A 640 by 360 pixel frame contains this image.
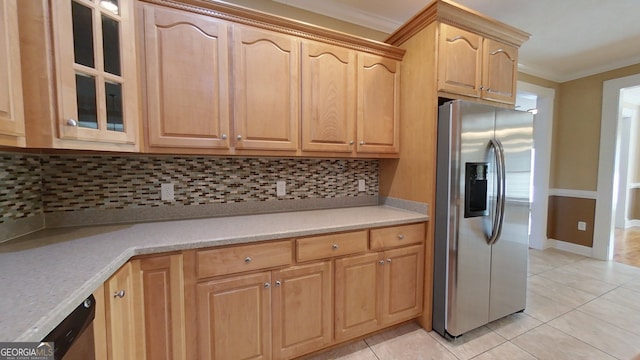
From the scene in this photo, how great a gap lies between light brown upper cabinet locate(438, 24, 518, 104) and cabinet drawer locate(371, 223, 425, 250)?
107cm

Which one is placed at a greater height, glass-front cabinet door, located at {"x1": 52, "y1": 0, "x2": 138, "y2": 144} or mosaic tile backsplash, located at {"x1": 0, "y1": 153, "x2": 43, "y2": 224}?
glass-front cabinet door, located at {"x1": 52, "y1": 0, "x2": 138, "y2": 144}

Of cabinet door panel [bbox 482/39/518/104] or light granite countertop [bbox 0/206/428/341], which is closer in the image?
light granite countertop [bbox 0/206/428/341]

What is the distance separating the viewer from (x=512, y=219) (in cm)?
199

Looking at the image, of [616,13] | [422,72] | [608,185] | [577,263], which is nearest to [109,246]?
[422,72]

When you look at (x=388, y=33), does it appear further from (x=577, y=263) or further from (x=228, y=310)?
(x=577, y=263)

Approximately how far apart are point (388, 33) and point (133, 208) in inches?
105

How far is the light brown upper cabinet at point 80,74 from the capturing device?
1.00 metres

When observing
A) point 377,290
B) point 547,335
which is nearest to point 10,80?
point 377,290

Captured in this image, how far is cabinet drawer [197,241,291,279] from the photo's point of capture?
130 cm

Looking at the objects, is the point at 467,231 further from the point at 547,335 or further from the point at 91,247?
the point at 91,247

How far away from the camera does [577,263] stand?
10.8ft

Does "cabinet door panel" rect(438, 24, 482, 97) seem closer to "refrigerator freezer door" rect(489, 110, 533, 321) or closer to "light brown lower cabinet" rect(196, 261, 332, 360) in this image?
"refrigerator freezer door" rect(489, 110, 533, 321)

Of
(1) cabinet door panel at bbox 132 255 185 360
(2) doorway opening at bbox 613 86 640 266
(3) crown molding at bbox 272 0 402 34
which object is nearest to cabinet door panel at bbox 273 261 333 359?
(1) cabinet door panel at bbox 132 255 185 360

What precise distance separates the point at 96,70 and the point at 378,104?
1.81 metres
